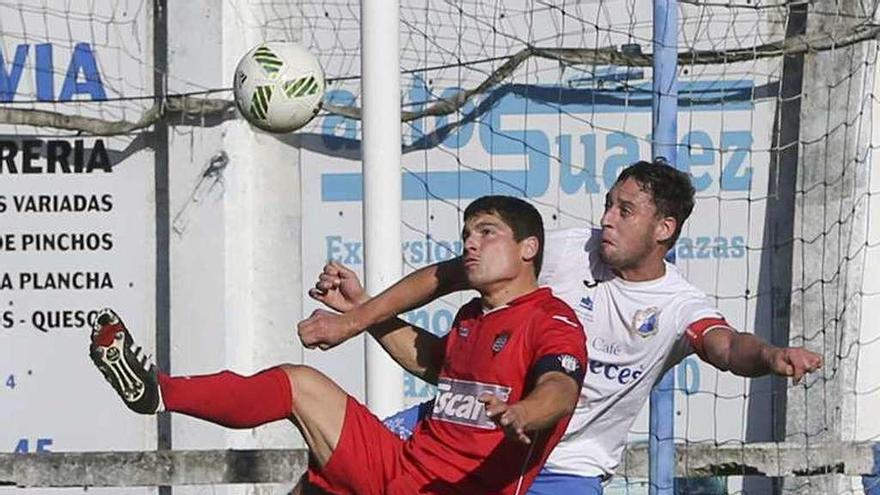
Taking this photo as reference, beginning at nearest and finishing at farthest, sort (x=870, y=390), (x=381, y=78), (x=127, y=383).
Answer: (x=127, y=383)
(x=381, y=78)
(x=870, y=390)

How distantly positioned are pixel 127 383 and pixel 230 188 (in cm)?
363

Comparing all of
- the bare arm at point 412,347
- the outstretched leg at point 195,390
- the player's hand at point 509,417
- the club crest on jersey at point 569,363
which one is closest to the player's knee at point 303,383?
the outstretched leg at point 195,390

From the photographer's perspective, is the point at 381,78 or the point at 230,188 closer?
the point at 381,78

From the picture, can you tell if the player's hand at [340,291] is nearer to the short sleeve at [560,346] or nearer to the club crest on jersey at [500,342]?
the club crest on jersey at [500,342]

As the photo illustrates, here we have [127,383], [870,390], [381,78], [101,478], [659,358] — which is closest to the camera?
[127,383]

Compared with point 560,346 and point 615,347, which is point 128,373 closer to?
point 560,346

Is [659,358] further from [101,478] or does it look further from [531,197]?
[531,197]

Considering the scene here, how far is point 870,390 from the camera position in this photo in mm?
8211

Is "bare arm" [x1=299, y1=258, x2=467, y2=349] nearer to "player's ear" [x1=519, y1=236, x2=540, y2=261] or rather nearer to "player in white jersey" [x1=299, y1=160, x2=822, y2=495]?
"player in white jersey" [x1=299, y1=160, x2=822, y2=495]

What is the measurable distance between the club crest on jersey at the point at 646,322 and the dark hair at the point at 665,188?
0.21 meters

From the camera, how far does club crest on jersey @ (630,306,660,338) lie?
5.29m

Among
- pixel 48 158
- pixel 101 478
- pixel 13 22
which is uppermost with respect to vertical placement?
pixel 13 22

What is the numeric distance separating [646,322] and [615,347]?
12 centimetres

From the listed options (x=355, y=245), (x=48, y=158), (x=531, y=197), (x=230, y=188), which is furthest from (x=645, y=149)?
(x=48, y=158)
